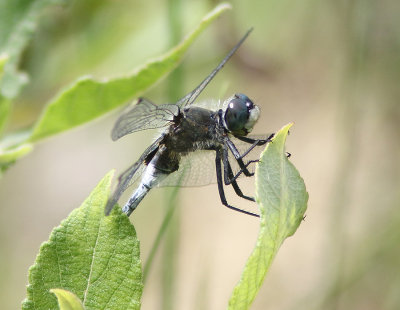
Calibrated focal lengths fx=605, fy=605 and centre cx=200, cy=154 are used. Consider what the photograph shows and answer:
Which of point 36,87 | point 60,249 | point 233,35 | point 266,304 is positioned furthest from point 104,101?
point 266,304

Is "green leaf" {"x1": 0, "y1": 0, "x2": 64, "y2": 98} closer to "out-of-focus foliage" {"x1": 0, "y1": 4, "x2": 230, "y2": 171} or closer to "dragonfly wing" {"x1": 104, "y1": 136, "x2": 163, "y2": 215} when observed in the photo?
"out-of-focus foliage" {"x1": 0, "y1": 4, "x2": 230, "y2": 171}

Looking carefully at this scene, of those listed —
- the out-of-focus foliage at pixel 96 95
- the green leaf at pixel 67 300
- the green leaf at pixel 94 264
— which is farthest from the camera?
the out-of-focus foliage at pixel 96 95

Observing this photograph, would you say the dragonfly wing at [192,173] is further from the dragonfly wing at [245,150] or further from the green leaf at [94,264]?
the green leaf at [94,264]

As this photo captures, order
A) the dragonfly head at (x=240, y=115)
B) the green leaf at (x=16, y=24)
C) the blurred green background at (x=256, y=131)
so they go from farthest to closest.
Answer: the blurred green background at (x=256, y=131)
the dragonfly head at (x=240, y=115)
the green leaf at (x=16, y=24)

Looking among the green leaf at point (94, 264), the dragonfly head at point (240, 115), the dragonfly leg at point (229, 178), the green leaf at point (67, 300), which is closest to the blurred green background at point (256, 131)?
the dragonfly leg at point (229, 178)

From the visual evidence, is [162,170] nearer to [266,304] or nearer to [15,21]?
[15,21]

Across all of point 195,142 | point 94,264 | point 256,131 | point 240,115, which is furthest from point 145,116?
point 256,131

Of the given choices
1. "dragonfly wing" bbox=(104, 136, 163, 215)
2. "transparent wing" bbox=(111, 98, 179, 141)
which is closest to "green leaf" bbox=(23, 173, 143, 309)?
"dragonfly wing" bbox=(104, 136, 163, 215)
